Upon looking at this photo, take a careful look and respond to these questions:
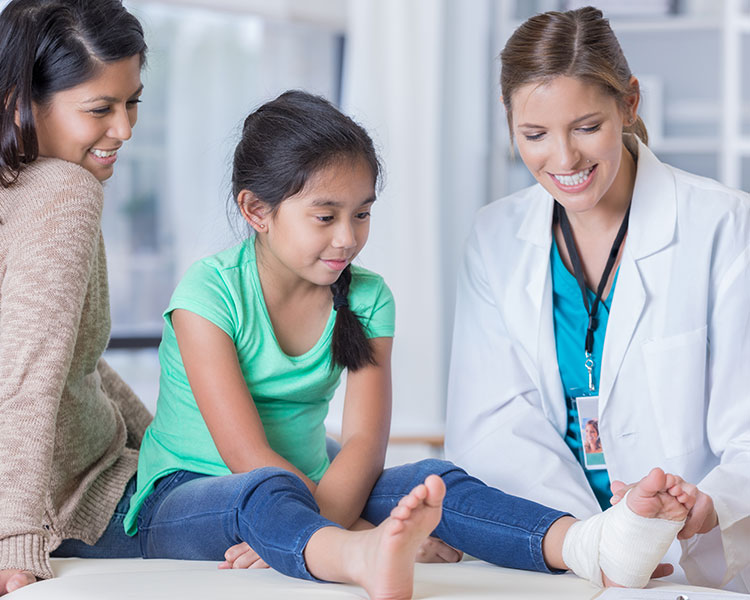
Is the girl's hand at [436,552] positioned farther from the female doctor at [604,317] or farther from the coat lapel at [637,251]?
the coat lapel at [637,251]

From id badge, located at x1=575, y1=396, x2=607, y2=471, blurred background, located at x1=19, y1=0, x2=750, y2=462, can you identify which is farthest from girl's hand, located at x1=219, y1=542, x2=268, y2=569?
blurred background, located at x1=19, y1=0, x2=750, y2=462

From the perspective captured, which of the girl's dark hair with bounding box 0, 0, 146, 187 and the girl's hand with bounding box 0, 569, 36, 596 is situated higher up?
the girl's dark hair with bounding box 0, 0, 146, 187

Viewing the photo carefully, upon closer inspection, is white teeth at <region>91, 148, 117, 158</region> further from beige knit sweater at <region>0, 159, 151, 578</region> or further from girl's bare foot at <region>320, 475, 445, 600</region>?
girl's bare foot at <region>320, 475, 445, 600</region>

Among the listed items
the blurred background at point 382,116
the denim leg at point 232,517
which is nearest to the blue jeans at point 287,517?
the denim leg at point 232,517

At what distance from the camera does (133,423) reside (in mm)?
1765

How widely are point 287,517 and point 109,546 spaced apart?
448 millimetres

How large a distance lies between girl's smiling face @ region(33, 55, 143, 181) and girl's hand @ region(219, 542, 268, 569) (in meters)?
A: 0.64

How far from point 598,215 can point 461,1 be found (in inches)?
71.4

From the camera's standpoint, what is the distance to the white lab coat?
1.49 metres

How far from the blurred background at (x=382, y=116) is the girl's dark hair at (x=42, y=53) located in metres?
1.56

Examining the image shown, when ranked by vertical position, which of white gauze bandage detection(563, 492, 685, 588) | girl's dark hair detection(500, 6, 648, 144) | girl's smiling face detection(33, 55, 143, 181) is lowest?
white gauze bandage detection(563, 492, 685, 588)

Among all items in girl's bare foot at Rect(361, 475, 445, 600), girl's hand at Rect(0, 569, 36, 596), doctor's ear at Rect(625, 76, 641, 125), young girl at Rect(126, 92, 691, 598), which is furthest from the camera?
doctor's ear at Rect(625, 76, 641, 125)

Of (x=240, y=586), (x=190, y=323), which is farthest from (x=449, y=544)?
(x=190, y=323)

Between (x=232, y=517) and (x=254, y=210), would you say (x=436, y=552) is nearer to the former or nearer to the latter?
(x=232, y=517)
